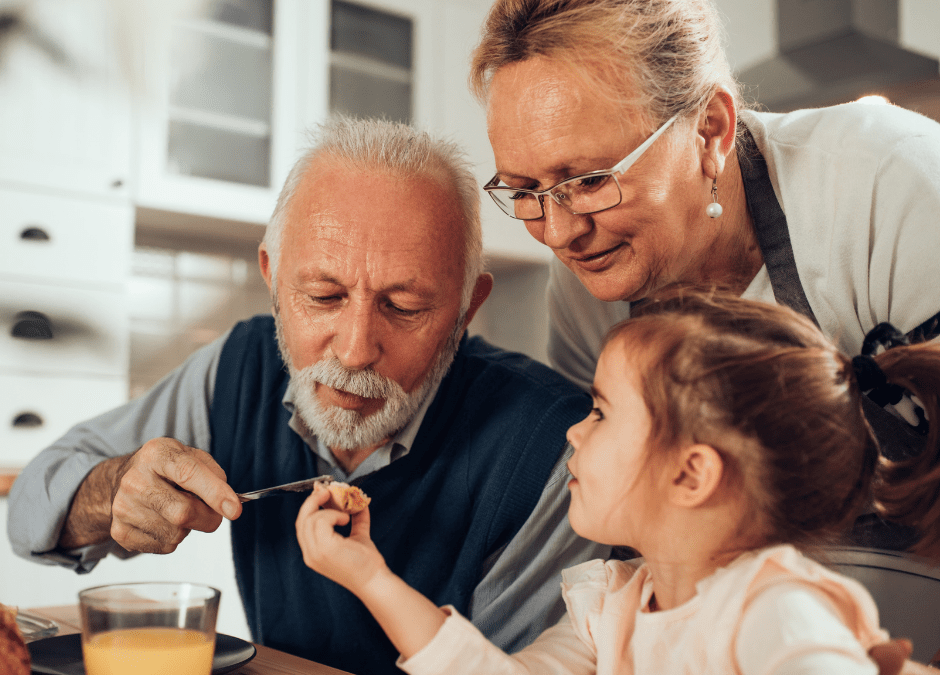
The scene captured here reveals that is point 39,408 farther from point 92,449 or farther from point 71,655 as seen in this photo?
point 71,655

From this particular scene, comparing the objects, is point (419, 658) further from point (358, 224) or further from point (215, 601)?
point (358, 224)

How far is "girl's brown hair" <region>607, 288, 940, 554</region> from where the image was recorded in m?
A: 0.74

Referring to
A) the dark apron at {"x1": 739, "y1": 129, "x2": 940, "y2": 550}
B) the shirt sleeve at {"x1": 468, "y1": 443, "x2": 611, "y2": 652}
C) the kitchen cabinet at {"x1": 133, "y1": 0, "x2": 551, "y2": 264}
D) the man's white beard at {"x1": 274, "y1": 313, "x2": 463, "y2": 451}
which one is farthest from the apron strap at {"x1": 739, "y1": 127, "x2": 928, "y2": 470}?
the kitchen cabinet at {"x1": 133, "y1": 0, "x2": 551, "y2": 264}

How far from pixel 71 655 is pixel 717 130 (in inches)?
38.2

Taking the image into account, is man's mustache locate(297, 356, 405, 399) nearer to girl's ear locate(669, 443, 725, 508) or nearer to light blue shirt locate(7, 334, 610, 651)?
light blue shirt locate(7, 334, 610, 651)

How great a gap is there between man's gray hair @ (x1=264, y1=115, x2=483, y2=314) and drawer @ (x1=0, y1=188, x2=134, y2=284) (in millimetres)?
1678

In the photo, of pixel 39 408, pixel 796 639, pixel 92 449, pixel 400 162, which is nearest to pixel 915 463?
pixel 796 639

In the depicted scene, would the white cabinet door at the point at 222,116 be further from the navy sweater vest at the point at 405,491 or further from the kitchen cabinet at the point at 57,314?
the navy sweater vest at the point at 405,491

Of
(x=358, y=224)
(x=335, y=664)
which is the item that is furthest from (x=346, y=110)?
(x=335, y=664)

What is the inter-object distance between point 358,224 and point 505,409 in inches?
14.0

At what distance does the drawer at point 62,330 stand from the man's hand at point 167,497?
5.84ft

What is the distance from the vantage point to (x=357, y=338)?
112 cm

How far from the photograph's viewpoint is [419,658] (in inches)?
30.4

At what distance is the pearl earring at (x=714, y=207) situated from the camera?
42.9 inches
